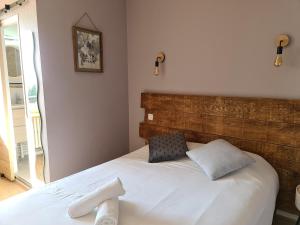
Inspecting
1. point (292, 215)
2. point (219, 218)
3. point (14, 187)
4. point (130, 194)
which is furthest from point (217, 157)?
point (14, 187)

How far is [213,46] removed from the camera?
7.66ft

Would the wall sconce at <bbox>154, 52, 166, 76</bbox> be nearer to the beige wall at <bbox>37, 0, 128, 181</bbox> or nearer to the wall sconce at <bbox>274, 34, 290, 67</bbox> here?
the beige wall at <bbox>37, 0, 128, 181</bbox>

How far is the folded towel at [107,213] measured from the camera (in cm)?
113

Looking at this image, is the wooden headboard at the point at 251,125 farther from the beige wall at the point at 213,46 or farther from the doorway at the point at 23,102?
Result: the doorway at the point at 23,102

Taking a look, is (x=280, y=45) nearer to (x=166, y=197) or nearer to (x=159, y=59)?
(x=159, y=59)

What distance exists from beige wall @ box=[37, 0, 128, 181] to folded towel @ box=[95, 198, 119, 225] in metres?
1.38

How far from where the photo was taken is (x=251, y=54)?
6.96ft

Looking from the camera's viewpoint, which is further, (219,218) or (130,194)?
(130,194)

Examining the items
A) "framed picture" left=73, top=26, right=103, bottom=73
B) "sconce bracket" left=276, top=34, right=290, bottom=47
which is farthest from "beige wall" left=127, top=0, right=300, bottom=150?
"framed picture" left=73, top=26, right=103, bottom=73

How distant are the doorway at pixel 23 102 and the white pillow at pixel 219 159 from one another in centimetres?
170

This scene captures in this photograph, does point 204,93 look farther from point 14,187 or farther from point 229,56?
point 14,187

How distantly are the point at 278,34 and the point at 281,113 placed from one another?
2.28 feet

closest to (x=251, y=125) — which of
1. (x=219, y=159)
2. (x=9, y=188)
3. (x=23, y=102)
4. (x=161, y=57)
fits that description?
(x=219, y=159)

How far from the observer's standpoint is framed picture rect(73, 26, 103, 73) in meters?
2.48
